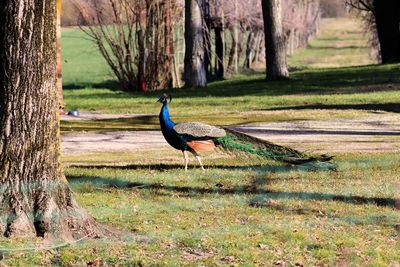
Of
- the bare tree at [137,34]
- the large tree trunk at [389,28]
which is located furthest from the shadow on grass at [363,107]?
the large tree trunk at [389,28]

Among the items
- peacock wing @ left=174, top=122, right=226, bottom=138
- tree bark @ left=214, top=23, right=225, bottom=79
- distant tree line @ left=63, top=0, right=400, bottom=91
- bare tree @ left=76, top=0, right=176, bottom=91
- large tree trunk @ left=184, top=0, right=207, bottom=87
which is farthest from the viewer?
tree bark @ left=214, top=23, right=225, bottom=79

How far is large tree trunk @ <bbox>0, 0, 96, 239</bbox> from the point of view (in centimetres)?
848

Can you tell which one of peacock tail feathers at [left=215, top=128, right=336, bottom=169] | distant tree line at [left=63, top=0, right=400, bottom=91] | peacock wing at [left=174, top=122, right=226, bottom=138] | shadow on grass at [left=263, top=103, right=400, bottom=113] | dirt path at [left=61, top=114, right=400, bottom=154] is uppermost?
distant tree line at [left=63, top=0, right=400, bottom=91]

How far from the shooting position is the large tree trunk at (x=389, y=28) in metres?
39.6

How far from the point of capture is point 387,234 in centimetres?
896

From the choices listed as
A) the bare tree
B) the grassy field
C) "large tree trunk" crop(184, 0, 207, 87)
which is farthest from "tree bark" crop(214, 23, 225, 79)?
the grassy field

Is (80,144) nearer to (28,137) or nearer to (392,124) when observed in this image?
(392,124)

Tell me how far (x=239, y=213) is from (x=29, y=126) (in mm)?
2257

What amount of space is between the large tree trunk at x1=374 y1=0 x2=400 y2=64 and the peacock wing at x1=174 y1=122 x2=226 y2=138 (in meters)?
28.8

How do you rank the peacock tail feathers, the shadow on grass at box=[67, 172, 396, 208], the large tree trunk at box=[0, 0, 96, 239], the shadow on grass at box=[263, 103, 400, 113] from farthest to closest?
the shadow on grass at box=[263, 103, 400, 113] → the peacock tail feathers → the shadow on grass at box=[67, 172, 396, 208] → the large tree trunk at box=[0, 0, 96, 239]

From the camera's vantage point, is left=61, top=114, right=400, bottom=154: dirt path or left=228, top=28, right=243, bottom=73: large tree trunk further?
left=228, top=28, right=243, bottom=73: large tree trunk

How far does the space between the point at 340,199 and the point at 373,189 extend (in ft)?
2.07

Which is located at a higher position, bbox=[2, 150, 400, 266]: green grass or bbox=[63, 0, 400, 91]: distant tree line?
bbox=[63, 0, 400, 91]: distant tree line

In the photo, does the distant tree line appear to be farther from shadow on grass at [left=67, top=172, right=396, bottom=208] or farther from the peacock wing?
shadow on grass at [left=67, top=172, right=396, bottom=208]
